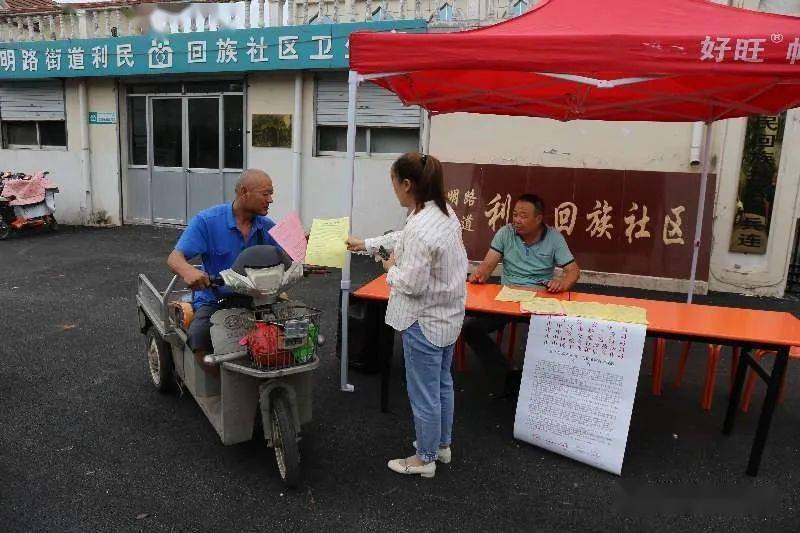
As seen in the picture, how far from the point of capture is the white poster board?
3.03m

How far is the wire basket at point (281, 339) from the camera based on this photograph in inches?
103

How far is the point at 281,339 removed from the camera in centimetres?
264

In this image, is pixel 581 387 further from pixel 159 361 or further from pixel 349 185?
pixel 159 361

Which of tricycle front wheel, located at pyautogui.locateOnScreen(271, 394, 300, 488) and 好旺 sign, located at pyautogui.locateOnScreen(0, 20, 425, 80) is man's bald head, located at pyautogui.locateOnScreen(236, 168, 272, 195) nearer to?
tricycle front wheel, located at pyautogui.locateOnScreen(271, 394, 300, 488)

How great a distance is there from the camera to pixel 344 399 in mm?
3822

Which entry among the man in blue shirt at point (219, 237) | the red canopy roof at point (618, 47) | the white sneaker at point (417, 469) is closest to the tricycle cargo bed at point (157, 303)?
the man in blue shirt at point (219, 237)

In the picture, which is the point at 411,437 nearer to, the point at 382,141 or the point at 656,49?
the point at 656,49

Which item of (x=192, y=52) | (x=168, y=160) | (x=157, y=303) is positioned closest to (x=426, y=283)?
(x=157, y=303)

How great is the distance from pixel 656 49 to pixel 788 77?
2.24 feet

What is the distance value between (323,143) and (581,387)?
22.2ft

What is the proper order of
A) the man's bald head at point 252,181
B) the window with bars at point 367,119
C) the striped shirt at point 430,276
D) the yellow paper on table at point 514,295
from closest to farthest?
the striped shirt at point 430,276 → the man's bald head at point 252,181 → the yellow paper on table at point 514,295 → the window with bars at point 367,119

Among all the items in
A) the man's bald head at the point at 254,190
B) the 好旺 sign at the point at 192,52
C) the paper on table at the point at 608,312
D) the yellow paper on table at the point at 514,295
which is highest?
the 好旺 sign at the point at 192,52

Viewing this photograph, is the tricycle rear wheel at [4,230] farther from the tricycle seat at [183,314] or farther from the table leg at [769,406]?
the table leg at [769,406]

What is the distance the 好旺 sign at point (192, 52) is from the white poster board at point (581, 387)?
575cm
